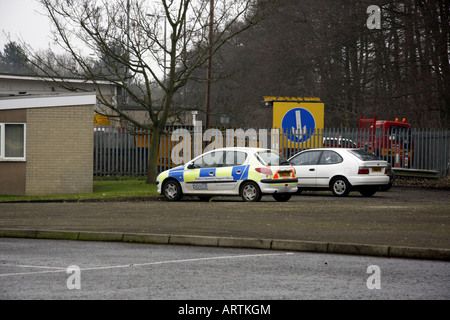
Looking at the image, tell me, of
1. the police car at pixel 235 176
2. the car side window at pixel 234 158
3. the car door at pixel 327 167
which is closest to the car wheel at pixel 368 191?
the car door at pixel 327 167

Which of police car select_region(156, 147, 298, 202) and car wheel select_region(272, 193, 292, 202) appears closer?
police car select_region(156, 147, 298, 202)

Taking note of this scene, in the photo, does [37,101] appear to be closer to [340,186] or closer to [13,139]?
[13,139]

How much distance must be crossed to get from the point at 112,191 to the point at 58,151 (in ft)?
7.43

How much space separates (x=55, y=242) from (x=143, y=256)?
2419 mm

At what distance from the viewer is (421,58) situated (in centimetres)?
3309

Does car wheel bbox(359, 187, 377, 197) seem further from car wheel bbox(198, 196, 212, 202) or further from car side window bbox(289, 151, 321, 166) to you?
car wheel bbox(198, 196, 212, 202)

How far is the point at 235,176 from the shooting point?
19.1 metres

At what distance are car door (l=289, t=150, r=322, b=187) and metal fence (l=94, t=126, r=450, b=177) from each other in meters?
5.26

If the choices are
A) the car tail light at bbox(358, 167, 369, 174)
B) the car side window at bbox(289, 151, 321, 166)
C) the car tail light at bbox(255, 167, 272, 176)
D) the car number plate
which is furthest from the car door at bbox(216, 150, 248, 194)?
the car tail light at bbox(358, 167, 369, 174)

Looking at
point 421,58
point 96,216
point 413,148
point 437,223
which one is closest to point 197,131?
point 413,148

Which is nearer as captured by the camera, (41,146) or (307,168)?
(307,168)

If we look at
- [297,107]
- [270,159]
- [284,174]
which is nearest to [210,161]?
[270,159]

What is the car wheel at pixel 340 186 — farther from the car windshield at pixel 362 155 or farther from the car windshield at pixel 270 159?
the car windshield at pixel 270 159

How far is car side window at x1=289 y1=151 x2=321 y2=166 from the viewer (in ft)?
70.8
